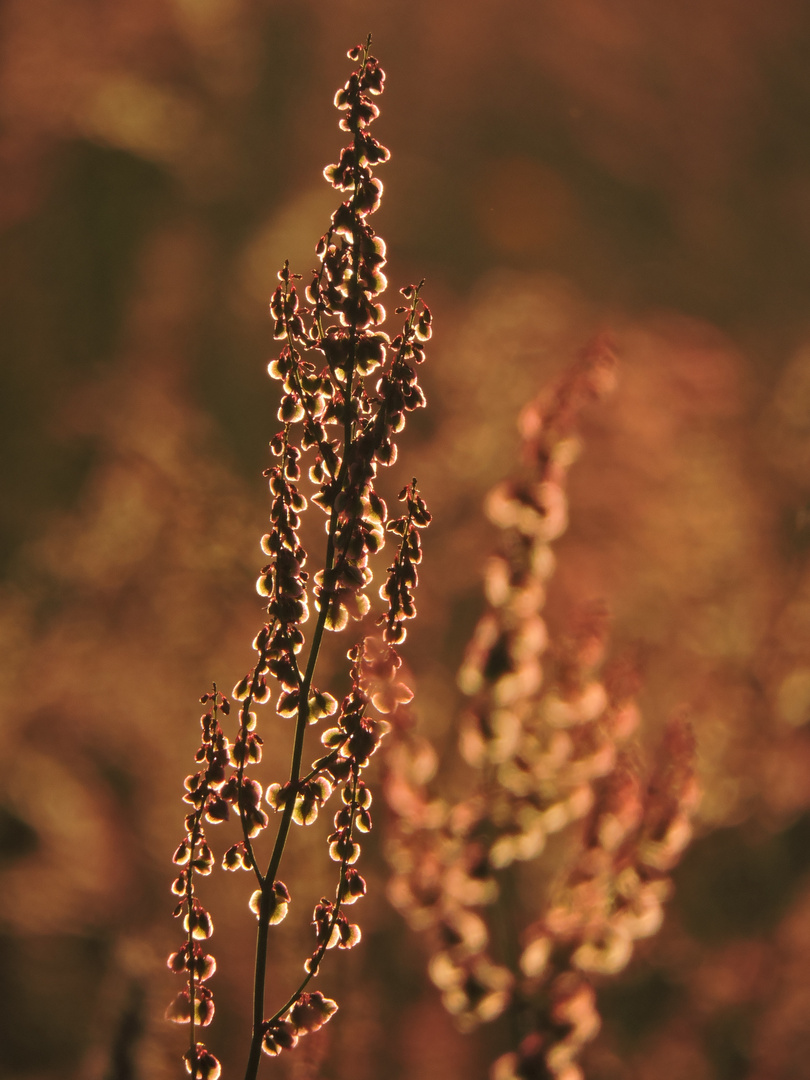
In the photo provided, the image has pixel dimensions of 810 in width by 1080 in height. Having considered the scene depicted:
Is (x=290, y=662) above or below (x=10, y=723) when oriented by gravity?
below

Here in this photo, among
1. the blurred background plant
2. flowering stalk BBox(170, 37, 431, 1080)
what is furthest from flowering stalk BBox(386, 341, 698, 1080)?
the blurred background plant

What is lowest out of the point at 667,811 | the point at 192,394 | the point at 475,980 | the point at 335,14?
the point at 475,980

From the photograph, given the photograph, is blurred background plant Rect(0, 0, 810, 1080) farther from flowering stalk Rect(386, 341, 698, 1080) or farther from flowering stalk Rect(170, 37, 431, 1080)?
flowering stalk Rect(170, 37, 431, 1080)

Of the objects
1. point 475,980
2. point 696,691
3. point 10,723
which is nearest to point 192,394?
point 10,723

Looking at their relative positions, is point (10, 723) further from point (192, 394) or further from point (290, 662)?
point (290, 662)

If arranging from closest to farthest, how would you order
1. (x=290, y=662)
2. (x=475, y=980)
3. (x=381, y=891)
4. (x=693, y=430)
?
1. (x=290, y=662)
2. (x=475, y=980)
3. (x=381, y=891)
4. (x=693, y=430)

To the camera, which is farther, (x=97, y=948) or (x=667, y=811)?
(x=97, y=948)

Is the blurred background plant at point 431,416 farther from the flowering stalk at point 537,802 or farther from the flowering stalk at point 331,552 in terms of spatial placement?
the flowering stalk at point 331,552
